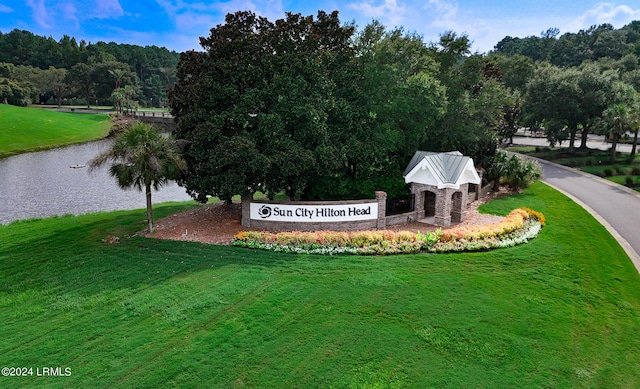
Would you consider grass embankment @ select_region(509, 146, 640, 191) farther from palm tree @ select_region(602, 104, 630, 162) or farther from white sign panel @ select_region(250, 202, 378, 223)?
white sign panel @ select_region(250, 202, 378, 223)

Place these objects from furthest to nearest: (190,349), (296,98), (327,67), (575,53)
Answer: (575,53) < (327,67) < (296,98) < (190,349)

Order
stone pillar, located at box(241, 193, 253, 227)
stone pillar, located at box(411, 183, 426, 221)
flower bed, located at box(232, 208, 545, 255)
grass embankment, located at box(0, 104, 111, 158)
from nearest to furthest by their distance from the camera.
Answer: flower bed, located at box(232, 208, 545, 255)
stone pillar, located at box(241, 193, 253, 227)
stone pillar, located at box(411, 183, 426, 221)
grass embankment, located at box(0, 104, 111, 158)

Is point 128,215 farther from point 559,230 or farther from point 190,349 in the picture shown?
point 559,230

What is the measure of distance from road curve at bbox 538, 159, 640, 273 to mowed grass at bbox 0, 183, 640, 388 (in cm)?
255

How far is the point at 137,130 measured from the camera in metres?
19.1

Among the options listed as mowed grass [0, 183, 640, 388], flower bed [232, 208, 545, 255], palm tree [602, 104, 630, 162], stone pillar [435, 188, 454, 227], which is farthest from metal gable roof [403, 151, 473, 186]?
palm tree [602, 104, 630, 162]

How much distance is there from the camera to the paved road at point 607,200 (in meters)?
20.3

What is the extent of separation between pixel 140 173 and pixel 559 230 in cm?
1893

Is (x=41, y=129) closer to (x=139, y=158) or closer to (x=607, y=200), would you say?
(x=139, y=158)

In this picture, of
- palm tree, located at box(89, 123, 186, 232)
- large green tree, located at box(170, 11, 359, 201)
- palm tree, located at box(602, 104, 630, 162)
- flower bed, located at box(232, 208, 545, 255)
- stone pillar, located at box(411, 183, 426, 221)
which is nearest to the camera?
flower bed, located at box(232, 208, 545, 255)

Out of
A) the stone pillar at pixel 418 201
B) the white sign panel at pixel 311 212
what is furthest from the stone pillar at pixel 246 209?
the stone pillar at pixel 418 201

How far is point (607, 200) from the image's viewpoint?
2728 centimetres

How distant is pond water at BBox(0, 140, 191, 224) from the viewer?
27.5 metres

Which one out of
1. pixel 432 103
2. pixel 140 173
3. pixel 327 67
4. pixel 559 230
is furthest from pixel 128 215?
pixel 559 230
